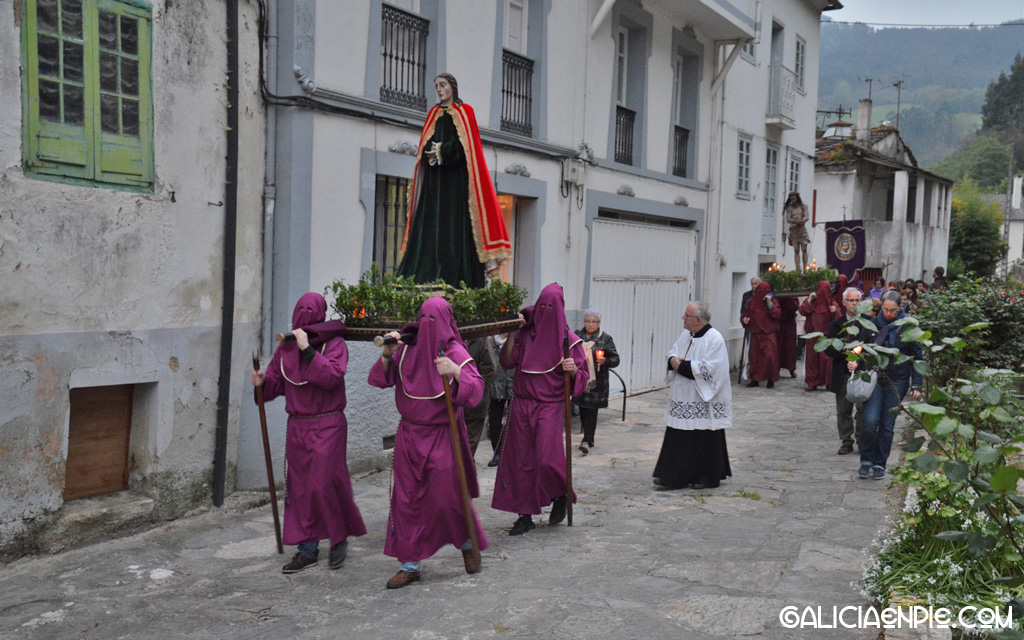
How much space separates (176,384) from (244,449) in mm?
1018

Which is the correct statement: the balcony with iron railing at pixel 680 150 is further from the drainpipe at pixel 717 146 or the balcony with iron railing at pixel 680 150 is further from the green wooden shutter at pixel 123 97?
the green wooden shutter at pixel 123 97

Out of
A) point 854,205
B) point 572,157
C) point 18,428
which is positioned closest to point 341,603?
point 18,428

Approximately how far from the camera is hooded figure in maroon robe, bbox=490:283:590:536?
288 inches

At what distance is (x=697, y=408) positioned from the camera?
8.88 meters

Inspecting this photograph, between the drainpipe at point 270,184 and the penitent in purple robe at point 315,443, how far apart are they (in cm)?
204

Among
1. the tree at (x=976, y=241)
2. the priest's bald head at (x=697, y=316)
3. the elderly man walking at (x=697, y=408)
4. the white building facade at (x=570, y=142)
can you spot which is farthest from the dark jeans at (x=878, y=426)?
the tree at (x=976, y=241)

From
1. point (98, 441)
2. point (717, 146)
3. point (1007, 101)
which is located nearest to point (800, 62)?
point (717, 146)

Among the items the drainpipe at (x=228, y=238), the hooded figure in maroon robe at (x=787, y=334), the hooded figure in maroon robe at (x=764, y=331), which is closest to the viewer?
the drainpipe at (x=228, y=238)

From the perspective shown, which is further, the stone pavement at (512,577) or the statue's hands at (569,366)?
the statue's hands at (569,366)

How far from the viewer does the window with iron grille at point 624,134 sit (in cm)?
1445

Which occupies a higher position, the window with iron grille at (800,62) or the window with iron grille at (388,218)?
the window with iron grille at (800,62)

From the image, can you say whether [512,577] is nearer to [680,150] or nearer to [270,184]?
[270,184]

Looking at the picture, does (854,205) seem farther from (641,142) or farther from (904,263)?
(641,142)

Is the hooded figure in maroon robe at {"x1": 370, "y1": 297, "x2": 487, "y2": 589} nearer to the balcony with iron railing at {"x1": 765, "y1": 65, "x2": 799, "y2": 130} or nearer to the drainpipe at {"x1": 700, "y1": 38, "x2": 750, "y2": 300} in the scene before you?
the drainpipe at {"x1": 700, "y1": 38, "x2": 750, "y2": 300}
